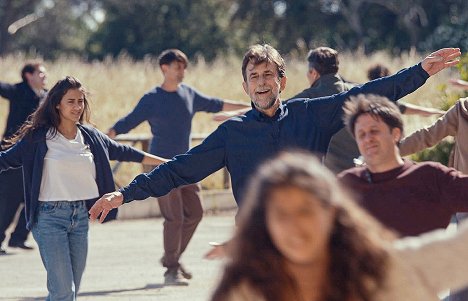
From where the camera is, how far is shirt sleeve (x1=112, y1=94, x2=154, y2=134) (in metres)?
12.4

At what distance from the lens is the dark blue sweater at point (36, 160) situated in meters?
8.80

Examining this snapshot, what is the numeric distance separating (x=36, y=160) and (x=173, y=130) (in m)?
3.57

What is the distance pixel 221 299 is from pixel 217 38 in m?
46.0

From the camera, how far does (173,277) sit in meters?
12.0

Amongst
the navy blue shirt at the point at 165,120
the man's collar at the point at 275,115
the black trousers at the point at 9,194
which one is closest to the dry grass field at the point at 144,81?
the black trousers at the point at 9,194

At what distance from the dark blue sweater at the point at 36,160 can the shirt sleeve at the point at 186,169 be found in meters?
1.32

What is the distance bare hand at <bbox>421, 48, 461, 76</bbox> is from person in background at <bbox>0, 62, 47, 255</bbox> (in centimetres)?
713

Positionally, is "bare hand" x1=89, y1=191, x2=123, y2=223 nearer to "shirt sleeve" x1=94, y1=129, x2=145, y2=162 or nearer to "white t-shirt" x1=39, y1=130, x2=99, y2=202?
"white t-shirt" x1=39, y1=130, x2=99, y2=202

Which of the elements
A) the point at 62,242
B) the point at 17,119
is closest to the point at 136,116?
the point at 17,119

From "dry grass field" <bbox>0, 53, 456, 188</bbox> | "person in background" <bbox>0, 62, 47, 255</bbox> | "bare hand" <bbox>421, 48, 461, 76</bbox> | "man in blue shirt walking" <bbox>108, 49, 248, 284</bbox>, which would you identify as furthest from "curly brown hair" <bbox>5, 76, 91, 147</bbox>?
"dry grass field" <bbox>0, 53, 456, 188</bbox>

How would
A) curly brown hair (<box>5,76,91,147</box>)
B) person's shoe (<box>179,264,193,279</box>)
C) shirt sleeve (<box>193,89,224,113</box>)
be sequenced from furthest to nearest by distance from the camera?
shirt sleeve (<box>193,89,224,113</box>), person's shoe (<box>179,264,193,279</box>), curly brown hair (<box>5,76,91,147</box>)

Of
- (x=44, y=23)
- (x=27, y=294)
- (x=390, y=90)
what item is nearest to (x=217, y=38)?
(x=44, y=23)

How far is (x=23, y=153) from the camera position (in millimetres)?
8922

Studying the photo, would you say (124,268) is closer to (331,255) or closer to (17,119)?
(17,119)
